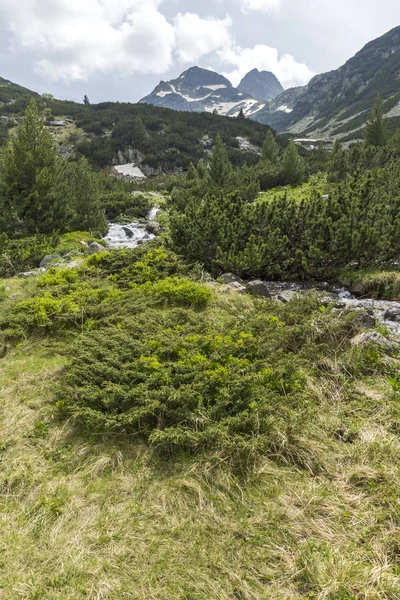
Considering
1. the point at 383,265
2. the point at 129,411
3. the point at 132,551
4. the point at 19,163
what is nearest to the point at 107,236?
the point at 19,163

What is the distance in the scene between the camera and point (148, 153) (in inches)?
2451

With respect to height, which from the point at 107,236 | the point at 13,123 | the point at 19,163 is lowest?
the point at 107,236

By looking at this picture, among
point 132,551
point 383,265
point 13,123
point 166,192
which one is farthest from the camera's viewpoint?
point 13,123

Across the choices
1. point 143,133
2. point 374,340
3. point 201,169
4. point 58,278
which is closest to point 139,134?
point 143,133

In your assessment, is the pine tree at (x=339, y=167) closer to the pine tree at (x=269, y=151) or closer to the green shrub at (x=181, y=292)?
the pine tree at (x=269, y=151)

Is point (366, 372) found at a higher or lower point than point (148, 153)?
lower

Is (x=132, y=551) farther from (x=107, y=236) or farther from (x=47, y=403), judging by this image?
(x=107, y=236)

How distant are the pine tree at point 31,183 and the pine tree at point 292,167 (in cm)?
2012

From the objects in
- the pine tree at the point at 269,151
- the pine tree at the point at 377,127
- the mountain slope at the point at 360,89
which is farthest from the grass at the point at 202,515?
the mountain slope at the point at 360,89

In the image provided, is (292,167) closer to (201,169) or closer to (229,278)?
(201,169)

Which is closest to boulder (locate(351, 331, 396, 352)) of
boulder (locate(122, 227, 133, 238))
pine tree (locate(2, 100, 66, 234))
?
pine tree (locate(2, 100, 66, 234))

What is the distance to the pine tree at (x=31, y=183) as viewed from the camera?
1579 centimetres

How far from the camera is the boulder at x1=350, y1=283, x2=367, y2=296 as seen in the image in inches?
335

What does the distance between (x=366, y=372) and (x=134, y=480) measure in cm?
389
